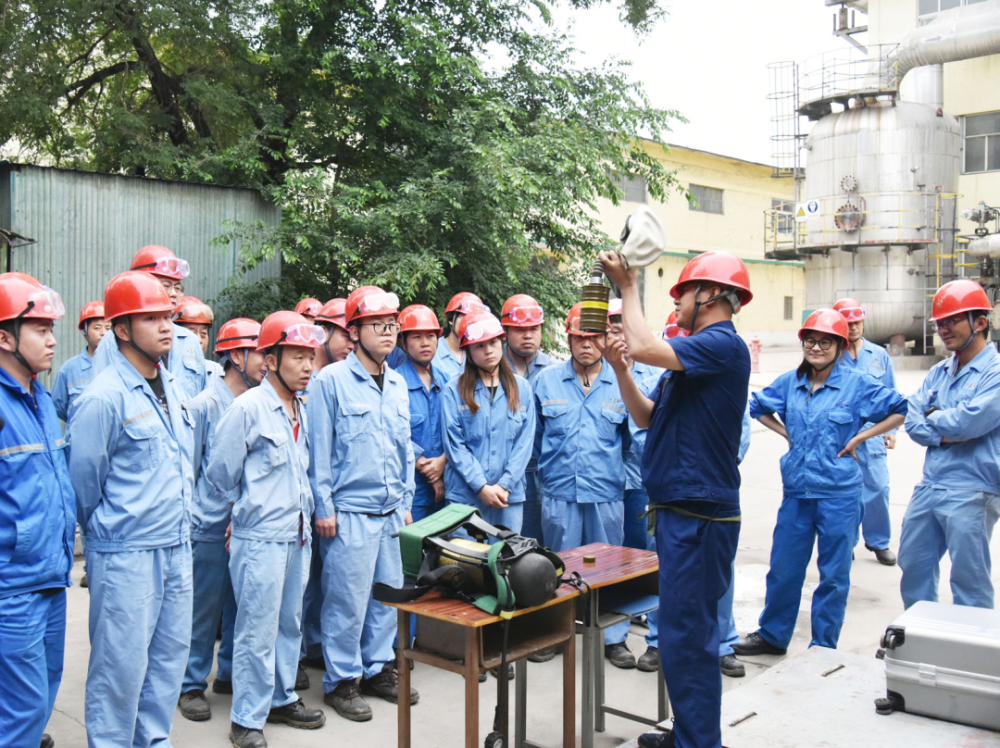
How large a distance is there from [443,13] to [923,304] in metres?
19.6

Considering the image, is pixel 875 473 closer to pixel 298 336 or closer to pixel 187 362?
pixel 298 336

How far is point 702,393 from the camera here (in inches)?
137

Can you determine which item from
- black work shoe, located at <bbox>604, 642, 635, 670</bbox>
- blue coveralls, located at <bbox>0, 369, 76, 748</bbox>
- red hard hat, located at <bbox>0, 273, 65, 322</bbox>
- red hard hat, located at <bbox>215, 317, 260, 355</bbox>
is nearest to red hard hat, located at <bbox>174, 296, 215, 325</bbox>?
red hard hat, located at <bbox>215, 317, 260, 355</bbox>

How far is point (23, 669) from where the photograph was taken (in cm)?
331

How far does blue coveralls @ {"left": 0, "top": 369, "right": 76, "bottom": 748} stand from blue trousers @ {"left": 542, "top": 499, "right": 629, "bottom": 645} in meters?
2.90

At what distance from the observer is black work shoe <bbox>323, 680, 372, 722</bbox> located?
4.61 m

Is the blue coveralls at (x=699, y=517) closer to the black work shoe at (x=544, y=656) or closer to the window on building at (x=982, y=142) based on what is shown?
the black work shoe at (x=544, y=656)

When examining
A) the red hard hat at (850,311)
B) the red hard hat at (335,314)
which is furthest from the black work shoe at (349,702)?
the red hard hat at (850,311)

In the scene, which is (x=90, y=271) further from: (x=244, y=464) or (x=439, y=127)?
(x=244, y=464)

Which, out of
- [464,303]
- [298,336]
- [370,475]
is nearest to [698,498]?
[370,475]

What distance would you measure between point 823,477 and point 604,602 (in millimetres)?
1755

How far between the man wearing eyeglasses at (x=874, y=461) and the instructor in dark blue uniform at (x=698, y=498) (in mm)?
4354

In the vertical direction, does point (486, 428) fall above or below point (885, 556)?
above

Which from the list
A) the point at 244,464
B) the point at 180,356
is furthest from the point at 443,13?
the point at 244,464
